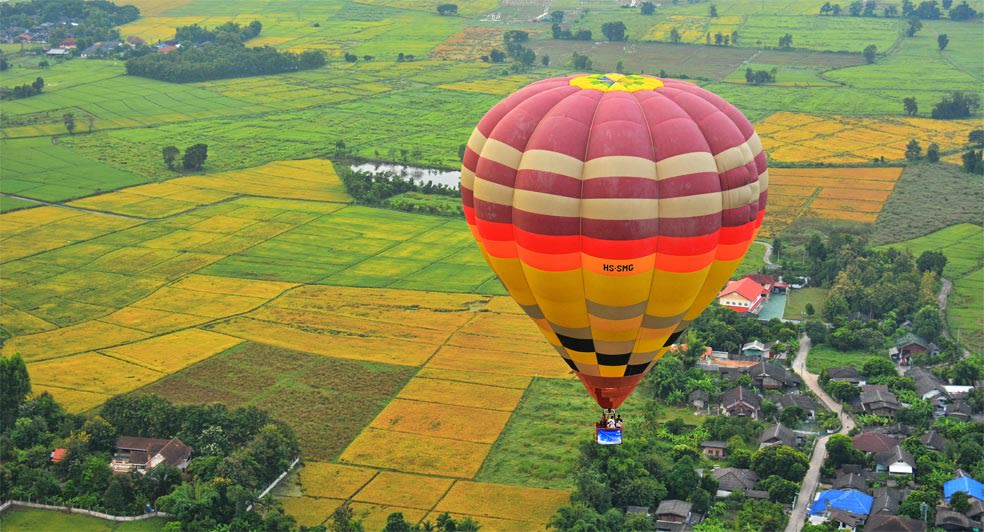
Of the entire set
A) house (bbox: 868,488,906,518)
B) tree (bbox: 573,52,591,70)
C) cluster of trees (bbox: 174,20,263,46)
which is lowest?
house (bbox: 868,488,906,518)

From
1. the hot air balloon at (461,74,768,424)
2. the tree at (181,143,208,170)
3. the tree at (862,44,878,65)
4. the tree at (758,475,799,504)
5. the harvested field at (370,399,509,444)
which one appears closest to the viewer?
the hot air balloon at (461,74,768,424)

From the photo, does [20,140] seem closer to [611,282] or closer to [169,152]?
[169,152]

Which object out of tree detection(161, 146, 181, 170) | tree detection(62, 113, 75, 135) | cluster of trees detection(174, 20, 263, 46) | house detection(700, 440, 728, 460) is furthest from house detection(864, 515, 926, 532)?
cluster of trees detection(174, 20, 263, 46)

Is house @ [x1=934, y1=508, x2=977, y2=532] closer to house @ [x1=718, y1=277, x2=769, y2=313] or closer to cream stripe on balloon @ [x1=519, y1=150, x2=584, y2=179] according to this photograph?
cream stripe on balloon @ [x1=519, y1=150, x2=584, y2=179]

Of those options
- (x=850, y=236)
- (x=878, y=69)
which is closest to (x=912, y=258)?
(x=850, y=236)

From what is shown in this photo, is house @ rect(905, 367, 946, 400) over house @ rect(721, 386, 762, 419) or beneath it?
beneath

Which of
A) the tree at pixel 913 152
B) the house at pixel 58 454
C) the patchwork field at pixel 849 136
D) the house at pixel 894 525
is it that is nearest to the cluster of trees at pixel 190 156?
the patchwork field at pixel 849 136
